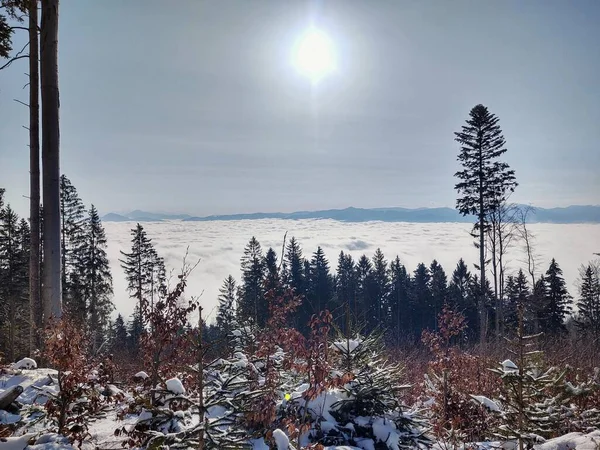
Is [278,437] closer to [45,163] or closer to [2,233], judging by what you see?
[45,163]

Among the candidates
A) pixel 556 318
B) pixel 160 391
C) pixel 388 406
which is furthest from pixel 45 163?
pixel 556 318

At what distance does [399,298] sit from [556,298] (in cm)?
1959

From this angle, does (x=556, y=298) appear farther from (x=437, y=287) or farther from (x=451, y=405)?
(x=451, y=405)

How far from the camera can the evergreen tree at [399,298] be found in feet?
172

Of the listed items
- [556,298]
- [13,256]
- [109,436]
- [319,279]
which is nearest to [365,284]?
[319,279]

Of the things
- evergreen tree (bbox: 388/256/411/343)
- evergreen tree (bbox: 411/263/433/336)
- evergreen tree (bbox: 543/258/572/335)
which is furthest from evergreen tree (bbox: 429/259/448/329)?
evergreen tree (bbox: 543/258/572/335)

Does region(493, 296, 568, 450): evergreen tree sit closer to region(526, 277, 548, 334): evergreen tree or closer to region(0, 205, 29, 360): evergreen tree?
region(526, 277, 548, 334): evergreen tree

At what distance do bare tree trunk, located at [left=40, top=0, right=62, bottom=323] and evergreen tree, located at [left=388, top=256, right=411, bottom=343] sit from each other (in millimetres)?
48362

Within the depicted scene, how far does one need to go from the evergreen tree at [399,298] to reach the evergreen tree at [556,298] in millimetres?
18368

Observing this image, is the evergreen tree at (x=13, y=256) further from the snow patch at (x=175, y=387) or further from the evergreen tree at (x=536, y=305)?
the evergreen tree at (x=536, y=305)

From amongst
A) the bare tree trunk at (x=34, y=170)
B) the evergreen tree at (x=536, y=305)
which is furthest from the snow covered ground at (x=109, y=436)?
the evergreen tree at (x=536, y=305)

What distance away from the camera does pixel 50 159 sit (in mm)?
7988

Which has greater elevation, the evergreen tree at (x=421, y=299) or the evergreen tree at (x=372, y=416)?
the evergreen tree at (x=372, y=416)

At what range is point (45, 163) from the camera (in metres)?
7.95
